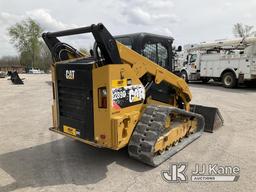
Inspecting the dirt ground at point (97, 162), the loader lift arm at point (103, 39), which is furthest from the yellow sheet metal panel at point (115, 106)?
the dirt ground at point (97, 162)

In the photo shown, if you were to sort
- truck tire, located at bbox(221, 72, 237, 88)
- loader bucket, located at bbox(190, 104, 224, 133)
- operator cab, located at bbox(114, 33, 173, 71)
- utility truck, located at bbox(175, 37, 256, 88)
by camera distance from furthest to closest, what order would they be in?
truck tire, located at bbox(221, 72, 237, 88) < utility truck, located at bbox(175, 37, 256, 88) < loader bucket, located at bbox(190, 104, 224, 133) < operator cab, located at bbox(114, 33, 173, 71)

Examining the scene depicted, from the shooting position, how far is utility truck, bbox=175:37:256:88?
15.3 meters

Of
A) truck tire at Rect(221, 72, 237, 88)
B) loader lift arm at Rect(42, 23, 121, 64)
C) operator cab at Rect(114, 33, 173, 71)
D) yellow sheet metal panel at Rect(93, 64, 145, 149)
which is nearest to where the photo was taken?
loader lift arm at Rect(42, 23, 121, 64)

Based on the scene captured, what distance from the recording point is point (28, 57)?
58.4 m

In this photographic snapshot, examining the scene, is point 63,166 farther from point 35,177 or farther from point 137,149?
point 137,149

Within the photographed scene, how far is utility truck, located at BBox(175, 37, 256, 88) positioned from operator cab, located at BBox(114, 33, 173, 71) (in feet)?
30.2

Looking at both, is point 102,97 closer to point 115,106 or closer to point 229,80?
point 115,106

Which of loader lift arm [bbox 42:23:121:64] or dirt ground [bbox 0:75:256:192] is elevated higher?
loader lift arm [bbox 42:23:121:64]

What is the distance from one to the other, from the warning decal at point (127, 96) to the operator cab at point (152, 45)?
0.83m

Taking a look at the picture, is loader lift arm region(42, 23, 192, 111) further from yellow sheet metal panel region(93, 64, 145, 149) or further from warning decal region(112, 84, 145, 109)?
warning decal region(112, 84, 145, 109)

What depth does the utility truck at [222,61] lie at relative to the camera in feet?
50.1

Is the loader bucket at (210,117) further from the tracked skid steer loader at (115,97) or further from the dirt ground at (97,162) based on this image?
the tracked skid steer loader at (115,97)

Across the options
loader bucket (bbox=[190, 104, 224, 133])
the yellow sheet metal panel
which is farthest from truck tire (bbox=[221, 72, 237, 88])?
the yellow sheet metal panel

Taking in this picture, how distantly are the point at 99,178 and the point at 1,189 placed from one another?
53.5 inches
